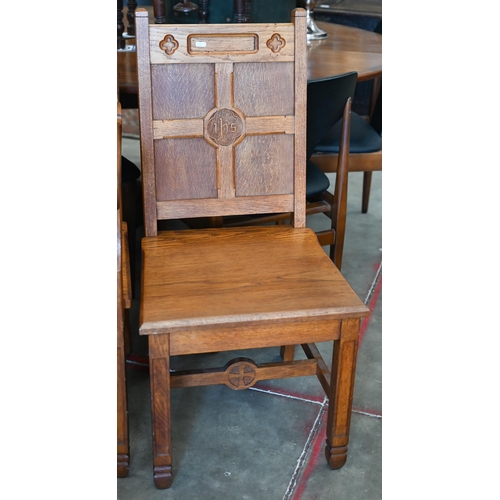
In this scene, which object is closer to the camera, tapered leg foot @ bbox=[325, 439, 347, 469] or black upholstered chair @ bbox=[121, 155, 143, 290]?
tapered leg foot @ bbox=[325, 439, 347, 469]

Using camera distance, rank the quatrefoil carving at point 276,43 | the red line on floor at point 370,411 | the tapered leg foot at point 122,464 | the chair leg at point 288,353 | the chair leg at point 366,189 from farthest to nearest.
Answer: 1. the chair leg at point 366,189
2. the chair leg at point 288,353
3. the red line on floor at point 370,411
4. the quatrefoil carving at point 276,43
5. the tapered leg foot at point 122,464

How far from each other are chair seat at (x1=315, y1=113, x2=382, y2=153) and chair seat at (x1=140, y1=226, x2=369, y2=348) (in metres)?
Answer: 0.65

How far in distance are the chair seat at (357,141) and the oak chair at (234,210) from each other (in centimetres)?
59

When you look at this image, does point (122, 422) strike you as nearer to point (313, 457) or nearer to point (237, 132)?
point (313, 457)

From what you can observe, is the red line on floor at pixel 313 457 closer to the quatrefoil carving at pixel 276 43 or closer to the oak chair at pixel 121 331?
the oak chair at pixel 121 331

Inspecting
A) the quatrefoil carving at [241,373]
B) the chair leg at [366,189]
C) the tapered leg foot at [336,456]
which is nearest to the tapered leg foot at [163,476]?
the quatrefoil carving at [241,373]

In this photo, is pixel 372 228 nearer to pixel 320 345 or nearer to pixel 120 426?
pixel 320 345

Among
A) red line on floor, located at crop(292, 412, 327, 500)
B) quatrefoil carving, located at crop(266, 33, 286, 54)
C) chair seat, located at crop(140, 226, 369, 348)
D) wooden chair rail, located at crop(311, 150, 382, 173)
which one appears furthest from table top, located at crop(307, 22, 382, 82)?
red line on floor, located at crop(292, 412, 327, 500)

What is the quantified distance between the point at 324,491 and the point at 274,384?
1.55 feet

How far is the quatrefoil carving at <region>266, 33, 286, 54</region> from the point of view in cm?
171

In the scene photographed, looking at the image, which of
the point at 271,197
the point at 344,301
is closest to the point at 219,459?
the point at 344,301

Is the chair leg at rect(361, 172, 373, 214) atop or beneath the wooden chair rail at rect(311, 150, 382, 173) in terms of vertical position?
beneath

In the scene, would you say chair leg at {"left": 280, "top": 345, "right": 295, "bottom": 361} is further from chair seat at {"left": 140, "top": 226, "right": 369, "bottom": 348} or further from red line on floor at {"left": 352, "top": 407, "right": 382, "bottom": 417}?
chair seat at {"left": 140, "top": 226, "right": 369, "bottom": 348}

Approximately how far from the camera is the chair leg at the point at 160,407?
4.64 ft
